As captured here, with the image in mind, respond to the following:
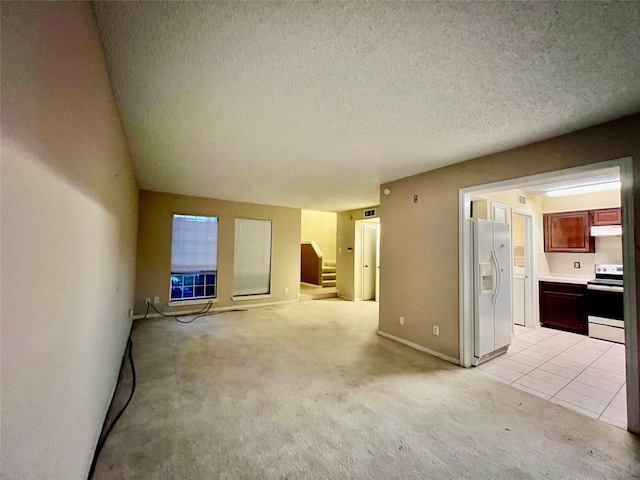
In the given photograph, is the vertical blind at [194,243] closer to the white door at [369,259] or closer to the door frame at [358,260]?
the door frame at [358,260]

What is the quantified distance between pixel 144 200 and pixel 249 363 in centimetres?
381

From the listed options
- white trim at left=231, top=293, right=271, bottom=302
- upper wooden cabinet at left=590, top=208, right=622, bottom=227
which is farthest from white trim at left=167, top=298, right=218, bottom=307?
upper wooden cabinet at left=590, top=208, right=622, bottom=227

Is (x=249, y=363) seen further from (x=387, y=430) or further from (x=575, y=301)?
(x=575, y=301)

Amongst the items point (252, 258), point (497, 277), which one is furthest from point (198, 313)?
point (497, 277)

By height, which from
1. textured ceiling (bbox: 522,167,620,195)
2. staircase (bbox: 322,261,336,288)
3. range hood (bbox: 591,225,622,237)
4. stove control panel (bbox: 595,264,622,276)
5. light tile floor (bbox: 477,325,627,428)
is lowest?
light tile floor (bbox: 477,325,627,428)

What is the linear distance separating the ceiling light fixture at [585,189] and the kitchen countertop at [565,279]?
1472mm

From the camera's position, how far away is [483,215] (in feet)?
12.9

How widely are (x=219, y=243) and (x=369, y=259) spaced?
379 cm

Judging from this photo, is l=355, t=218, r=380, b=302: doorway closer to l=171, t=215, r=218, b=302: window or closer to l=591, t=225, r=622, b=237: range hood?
l=171, t=215, r=218, b=302: window

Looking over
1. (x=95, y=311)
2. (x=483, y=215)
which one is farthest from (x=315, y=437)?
(x=483, y=215)

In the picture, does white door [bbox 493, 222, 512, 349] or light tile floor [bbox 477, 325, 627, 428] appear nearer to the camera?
light tile floor [bbox 477, 325, 627, 428]

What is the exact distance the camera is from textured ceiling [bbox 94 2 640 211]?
1247 mm

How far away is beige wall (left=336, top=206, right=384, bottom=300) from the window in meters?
3.24

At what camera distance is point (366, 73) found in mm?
1628
